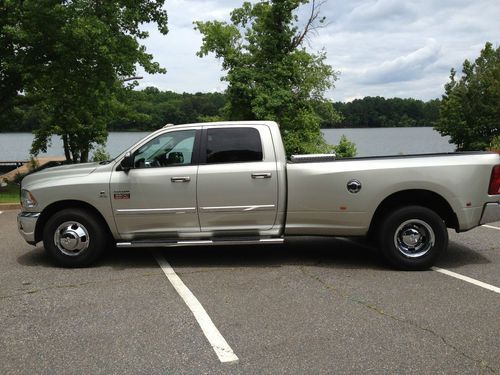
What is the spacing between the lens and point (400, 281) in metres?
5.68

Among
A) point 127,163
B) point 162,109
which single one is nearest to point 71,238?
point 127,163

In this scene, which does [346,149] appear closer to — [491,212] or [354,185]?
[491,212]

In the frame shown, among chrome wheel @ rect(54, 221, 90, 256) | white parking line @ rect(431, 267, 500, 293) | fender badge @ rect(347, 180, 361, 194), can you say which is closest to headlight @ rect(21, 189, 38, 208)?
chrome wheel @ rect(54, 221, 90, 256)

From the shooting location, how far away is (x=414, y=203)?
6.30 meters

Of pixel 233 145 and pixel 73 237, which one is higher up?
pixel 233 145

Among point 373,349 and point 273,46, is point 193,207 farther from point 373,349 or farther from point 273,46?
point 273,46

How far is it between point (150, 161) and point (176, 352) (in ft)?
9.96

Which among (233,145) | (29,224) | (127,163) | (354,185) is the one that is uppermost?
(233,145)

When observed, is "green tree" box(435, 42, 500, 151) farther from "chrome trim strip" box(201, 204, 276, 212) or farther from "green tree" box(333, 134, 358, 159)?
"chrome trim strip" box(201, 204, 276, 212)

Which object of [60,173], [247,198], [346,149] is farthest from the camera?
[346,149]

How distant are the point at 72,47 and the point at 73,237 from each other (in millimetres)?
9789

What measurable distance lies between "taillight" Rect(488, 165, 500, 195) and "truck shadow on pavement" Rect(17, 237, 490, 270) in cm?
102

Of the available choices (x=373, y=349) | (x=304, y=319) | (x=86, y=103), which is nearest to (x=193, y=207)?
(x=304, y=319)

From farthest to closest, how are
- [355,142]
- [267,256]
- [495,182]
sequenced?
[355,142], [267,256], [495,182]
